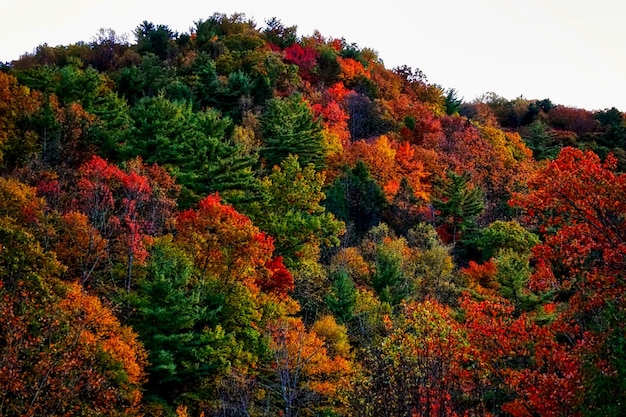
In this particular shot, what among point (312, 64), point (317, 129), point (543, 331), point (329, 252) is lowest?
point (329, 252)

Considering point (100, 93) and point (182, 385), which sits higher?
point (100, 93)

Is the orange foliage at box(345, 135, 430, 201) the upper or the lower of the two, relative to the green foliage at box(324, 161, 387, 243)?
upper

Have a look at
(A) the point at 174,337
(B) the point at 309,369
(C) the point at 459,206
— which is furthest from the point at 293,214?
(C) the point at 459,206

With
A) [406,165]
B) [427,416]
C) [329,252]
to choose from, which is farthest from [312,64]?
[427,416]

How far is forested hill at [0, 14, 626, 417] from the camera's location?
54.1 feet

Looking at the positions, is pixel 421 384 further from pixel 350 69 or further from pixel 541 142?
pixel 541 142

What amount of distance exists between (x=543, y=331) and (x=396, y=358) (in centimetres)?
449

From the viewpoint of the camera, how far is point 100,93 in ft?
178

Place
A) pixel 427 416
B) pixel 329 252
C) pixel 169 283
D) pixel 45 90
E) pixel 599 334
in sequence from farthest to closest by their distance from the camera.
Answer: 1. pixel 45 90
2. pixel 329 252
3. pixel 169 283
4. pixel 599 334
5. pixel 427 416

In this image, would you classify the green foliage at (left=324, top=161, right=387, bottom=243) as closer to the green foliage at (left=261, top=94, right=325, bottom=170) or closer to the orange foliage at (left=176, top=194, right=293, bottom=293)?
the green foliage at (left=261, top=94, right=325, bottom=170)

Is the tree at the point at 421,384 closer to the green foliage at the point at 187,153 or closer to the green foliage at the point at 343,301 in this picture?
the green foliage at the point at 343,301

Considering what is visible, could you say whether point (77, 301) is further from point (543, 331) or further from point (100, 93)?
point (100, 93)

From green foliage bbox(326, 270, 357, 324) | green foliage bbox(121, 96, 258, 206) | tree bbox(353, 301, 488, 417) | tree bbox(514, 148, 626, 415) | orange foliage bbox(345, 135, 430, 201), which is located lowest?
green foliage bbox(326, 270, 357, 324)

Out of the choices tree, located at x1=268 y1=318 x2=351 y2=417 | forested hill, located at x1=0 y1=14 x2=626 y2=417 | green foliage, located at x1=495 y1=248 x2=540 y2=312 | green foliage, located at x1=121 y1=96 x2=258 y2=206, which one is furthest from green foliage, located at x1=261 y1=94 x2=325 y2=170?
tree, located at x1=268 y1=318 x2=351 y2=417
